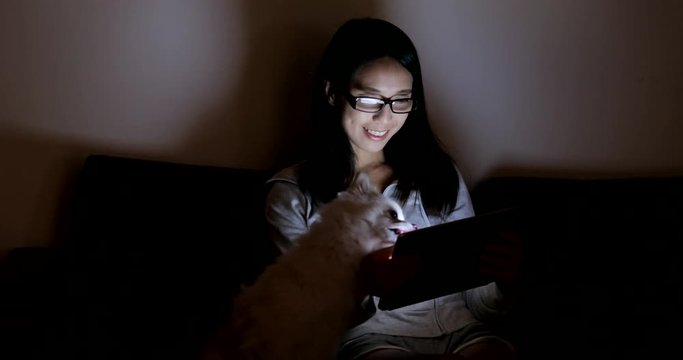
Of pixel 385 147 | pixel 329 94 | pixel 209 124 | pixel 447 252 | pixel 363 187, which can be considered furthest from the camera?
pixel 209 124

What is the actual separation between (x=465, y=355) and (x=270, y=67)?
1.07 m

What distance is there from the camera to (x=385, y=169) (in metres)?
1.72

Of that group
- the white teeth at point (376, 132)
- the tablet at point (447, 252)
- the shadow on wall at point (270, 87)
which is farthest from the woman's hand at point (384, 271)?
the shadow on wall at point (270, 87)

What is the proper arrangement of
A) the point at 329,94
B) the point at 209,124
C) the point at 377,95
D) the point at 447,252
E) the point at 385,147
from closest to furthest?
1. the point at 447,252
2. the point at 377,95
3. the point at 329,94
4. the point at 385,147
5. the point at 209,124

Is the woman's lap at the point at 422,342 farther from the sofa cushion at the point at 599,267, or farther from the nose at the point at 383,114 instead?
the nose at the point at 383,114

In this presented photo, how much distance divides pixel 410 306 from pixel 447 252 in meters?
0.29

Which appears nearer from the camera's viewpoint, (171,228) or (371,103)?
(371,103)

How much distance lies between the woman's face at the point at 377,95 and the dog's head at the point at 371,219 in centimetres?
26

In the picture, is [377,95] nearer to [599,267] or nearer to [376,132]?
[376,132]

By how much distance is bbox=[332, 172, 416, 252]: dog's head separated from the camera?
130 centimetres

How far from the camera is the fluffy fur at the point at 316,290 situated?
1205mm

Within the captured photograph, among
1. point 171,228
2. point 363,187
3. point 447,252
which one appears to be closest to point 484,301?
point 447,252

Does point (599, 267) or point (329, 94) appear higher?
point (329, 94)

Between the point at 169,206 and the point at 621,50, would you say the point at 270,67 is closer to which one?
the point at 169,206
